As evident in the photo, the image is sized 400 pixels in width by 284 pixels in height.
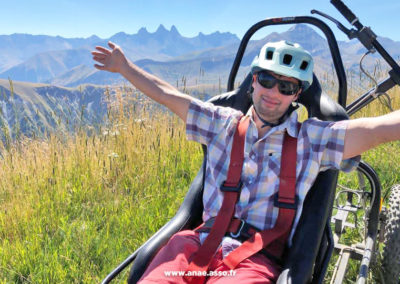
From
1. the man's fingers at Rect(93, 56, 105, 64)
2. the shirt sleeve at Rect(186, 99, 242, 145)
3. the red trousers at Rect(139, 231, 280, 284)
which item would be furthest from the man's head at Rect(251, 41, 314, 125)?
Result: the man's fingers at Rect(93, 56, 105, 64)

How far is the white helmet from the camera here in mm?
1946

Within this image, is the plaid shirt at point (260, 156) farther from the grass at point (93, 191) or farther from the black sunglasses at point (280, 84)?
the grass at point (93, 191)

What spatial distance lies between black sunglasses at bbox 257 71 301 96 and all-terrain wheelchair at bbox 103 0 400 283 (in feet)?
0.86

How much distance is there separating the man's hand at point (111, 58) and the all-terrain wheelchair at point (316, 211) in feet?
2.21

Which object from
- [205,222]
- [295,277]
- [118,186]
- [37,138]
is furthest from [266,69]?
[37,138]

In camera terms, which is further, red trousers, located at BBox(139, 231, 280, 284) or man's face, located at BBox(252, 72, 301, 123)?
man's face, located at BBox(252, 72, 301, 123)

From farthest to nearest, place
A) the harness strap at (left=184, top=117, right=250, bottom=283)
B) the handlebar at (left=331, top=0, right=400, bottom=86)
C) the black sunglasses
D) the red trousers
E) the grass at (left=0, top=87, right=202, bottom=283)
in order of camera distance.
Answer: the grass at (left=0, top=87, right=202, bottom=283), the handlebar at (left=331, top=0, right=400, bottom=86), the black sunglasses, the harness strap at (left=184, top=117, right=250, bottom=283), the red trousers

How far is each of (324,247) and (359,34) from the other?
144 cm

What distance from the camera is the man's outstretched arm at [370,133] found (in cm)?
170

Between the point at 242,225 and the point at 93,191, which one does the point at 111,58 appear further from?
the point at 93,191

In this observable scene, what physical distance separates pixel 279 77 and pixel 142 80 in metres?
0.85

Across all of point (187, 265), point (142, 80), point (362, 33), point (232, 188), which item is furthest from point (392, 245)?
point (142, 80)

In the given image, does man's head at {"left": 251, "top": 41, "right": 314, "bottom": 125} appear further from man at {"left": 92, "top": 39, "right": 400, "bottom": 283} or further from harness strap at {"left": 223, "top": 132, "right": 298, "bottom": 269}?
harness strap at {"left": 223, "top": 132, "right": 298, "bottom": 269}

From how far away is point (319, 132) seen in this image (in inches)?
76.5
